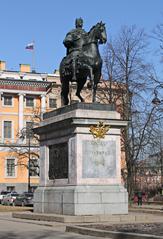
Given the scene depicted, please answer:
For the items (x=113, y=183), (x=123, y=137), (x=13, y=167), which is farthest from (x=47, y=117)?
(x=13, y=167)

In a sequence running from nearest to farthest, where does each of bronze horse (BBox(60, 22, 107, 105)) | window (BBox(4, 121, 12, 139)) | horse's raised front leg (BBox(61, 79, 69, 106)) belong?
bronze horse (BBox(60, 22, 107, 105)) < horse's raised front leg (BBox(61, 79, 69, 106)) < window (BBox(4, 121, 12, 139))

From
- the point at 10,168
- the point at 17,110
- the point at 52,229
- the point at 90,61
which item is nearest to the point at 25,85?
the point at 17,110

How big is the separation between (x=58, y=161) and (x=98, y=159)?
1.90 m

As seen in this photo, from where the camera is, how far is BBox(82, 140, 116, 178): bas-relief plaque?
66.2 ft

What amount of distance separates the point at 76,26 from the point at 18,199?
33788 millimetres

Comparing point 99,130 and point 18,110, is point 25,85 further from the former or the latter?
point 99,130

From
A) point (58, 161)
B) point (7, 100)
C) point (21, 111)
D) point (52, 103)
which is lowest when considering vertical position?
point (58, 161)

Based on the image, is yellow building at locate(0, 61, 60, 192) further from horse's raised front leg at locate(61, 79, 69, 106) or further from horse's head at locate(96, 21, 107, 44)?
horse's head at locate(96, 21, 107, 44)

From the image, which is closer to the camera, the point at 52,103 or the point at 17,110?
the point at 17,110

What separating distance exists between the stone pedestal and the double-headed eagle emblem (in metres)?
0.11

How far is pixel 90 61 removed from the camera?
2194 cm

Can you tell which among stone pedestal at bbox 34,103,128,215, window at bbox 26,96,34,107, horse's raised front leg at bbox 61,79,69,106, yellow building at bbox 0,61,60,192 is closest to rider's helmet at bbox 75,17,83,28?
horse's raised front leg at bbox 61,79,69,106

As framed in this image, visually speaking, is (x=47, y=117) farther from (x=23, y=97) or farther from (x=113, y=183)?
(x=23, y=97)

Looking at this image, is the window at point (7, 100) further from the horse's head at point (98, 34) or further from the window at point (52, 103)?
the horse's head at point (98, 34)
